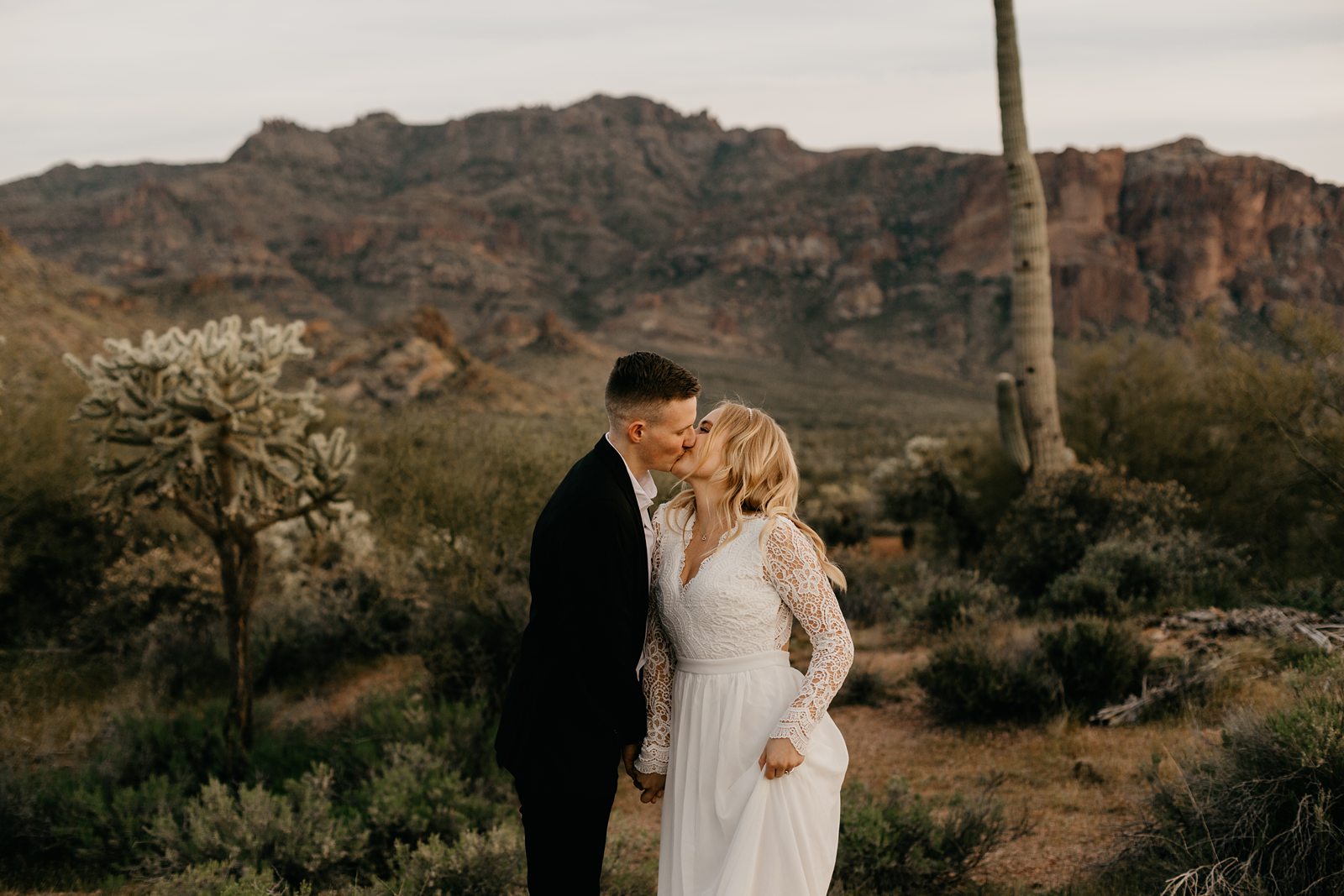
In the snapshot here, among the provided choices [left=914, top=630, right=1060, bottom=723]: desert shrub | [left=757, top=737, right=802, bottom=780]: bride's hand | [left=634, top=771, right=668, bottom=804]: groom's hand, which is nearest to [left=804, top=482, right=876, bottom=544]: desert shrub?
[left=914, top=630, right=1060, bottom=723]: desert shrub

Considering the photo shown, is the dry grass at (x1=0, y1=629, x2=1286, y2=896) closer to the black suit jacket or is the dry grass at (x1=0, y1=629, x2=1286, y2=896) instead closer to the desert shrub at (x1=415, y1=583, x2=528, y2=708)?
the desert shrub at (x1=415, y1=583, x2=528, y2=708)

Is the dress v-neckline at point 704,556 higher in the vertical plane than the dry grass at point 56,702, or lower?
higher

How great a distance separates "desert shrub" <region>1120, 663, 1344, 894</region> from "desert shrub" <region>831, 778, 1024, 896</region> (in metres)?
0.64

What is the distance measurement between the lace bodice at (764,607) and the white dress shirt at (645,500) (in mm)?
115

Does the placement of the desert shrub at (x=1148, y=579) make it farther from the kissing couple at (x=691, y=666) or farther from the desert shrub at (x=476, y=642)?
the kissing couple at (x=691, y=666)

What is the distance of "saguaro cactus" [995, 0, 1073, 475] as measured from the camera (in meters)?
11.4

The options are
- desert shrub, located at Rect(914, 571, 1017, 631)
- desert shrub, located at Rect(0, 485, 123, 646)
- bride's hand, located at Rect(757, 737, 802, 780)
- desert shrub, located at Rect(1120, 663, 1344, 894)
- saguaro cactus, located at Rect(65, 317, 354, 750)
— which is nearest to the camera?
bride's hand, located at Rect(757, 737, 802, 780)

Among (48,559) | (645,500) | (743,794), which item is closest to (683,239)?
(48,559)

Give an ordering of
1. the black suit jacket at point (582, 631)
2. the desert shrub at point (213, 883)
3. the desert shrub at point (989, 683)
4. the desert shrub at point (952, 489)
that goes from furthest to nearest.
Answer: the desert shrub at point (952, 489), the desert shrub at point (989, 683), the desert shrub at point (213, 883), the black suit jacket at point (582, 631)

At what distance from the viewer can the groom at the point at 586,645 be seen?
3.20 meters

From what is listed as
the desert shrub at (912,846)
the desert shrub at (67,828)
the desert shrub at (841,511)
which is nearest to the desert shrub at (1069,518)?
the desert shrub at (841,511)

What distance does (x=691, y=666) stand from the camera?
336 cm

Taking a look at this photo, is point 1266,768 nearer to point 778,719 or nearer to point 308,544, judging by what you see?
point 778,719

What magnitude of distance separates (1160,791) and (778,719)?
2.47 m
